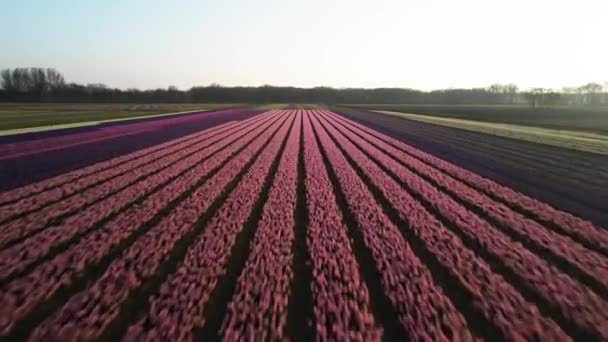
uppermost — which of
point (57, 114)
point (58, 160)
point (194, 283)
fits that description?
point (57, 114)

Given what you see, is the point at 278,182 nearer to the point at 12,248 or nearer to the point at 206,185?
the point at 206,185

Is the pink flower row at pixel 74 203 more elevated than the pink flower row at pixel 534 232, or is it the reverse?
the pink flower row at pixel 74 203

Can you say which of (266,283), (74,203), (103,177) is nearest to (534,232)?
(266,283)

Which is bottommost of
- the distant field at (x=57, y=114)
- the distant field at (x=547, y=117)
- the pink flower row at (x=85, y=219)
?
the pink flower row at (x=85, y=219)

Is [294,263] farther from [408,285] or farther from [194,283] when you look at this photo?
[408,285]

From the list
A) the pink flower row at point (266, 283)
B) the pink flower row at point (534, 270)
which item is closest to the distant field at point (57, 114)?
the pink flower row at point (266, 283)

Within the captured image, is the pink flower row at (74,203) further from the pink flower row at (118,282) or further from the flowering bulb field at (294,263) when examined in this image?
the pink flower row at (118,282)
